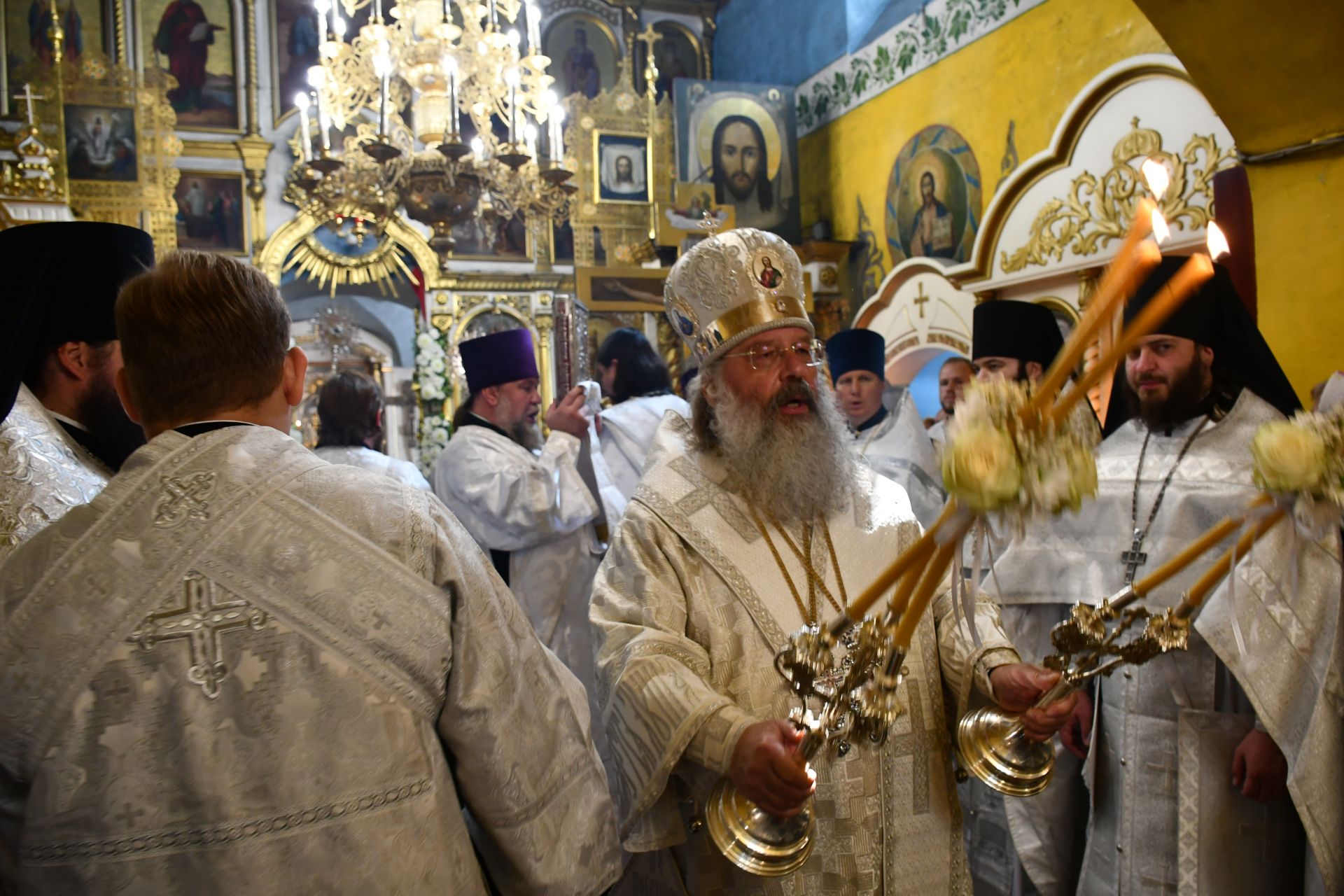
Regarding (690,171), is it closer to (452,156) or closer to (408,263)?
(408,263)

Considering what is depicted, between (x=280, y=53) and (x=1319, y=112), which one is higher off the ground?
(x=280, y=53)

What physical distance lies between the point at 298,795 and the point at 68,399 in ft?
3.94

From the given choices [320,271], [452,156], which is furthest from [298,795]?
[320,271]

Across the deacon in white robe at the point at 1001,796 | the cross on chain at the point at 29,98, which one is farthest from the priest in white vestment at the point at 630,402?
the cross on chain at the point at 29,98

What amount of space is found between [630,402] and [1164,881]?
278 cm

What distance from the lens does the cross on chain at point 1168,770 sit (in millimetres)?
2617

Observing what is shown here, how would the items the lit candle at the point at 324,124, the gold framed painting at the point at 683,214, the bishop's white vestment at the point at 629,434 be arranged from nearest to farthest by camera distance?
the bishop's white vestment at the point at 629,434 → the lit candle at the point at 324,124 → the gold framed painting at the point at 683,214

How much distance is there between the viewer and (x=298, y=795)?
1268mm

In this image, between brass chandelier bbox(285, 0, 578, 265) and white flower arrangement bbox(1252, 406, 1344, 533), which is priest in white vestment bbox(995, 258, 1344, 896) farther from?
brass chandelier bbox(285, 0, 578, 265)

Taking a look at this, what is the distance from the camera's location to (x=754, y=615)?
78.4 inches

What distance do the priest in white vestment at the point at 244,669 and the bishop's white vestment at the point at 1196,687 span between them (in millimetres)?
1560

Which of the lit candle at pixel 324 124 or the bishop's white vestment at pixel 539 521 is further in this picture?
the lit candle at pixel 324 124

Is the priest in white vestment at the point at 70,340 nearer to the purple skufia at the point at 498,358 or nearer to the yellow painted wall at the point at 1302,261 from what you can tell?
the purple skufia at the point at 498,358

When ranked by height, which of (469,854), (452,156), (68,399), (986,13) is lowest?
(469,854)
